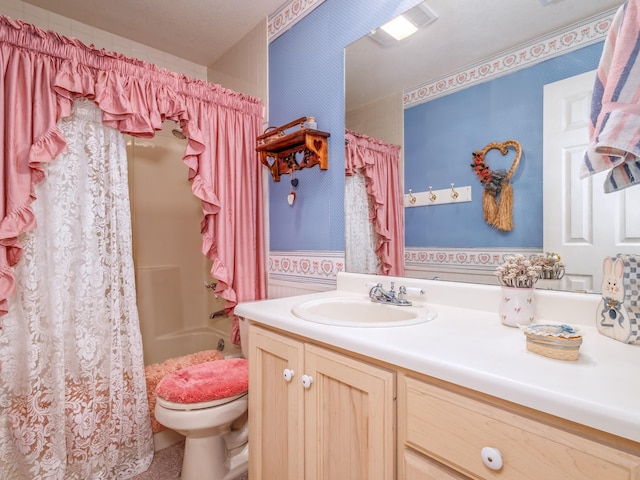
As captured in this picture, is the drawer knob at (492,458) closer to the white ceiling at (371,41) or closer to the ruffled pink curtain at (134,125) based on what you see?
the white ceiling at (371,41)

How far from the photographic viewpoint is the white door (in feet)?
2.84

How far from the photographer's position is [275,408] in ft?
3.52

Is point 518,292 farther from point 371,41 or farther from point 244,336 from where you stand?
point 244,336

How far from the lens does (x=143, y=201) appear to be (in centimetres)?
244

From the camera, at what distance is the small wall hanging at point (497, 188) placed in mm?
1062

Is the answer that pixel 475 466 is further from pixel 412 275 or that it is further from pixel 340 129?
pixel 340 129

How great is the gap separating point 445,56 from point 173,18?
5.76 feet

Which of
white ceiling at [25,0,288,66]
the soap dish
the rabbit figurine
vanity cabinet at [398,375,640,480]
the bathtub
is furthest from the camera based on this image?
the bathtub

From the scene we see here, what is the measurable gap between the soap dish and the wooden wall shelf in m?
1.18

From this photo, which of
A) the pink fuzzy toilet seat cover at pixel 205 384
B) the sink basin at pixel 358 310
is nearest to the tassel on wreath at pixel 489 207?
the sink basin at pixel 358 310

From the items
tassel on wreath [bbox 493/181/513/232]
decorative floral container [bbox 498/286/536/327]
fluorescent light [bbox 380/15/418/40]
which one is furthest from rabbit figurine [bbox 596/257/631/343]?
fluorescent light [bbox 380/15/418/40]

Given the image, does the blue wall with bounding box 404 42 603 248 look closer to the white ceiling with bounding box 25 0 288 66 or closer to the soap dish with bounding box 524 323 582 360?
the soap dish with bounding box 524 323 582 360

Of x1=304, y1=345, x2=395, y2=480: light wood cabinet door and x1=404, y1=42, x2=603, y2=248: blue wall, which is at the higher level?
x1=404, y1=42, x2=603, y2=248: blue wall

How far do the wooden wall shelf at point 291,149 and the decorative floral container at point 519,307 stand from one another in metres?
1.03
